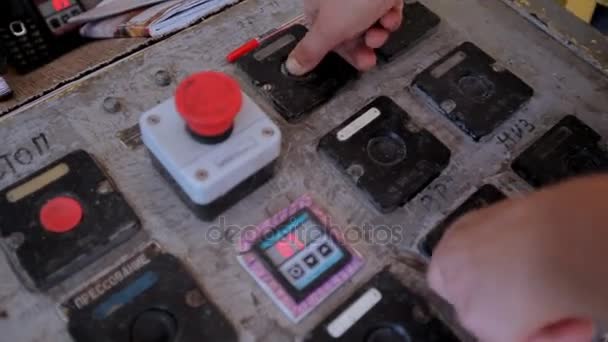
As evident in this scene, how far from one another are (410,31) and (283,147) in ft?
0.73

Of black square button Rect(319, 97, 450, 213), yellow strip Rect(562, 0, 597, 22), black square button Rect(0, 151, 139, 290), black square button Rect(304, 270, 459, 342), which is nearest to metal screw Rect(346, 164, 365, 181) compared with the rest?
black square button Rect(319, 97, 450, 213)

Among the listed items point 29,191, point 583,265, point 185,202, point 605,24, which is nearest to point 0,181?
point 29,191

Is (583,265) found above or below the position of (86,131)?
below

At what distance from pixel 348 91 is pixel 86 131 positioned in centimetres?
29

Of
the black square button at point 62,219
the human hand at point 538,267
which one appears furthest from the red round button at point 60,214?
the human hand at point 538,267

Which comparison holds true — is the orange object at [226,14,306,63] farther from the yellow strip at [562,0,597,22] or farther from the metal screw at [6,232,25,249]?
the yellow strip at [562,0,597,22]

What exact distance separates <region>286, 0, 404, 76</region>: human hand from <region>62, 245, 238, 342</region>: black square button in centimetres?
27

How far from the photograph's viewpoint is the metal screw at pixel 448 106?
71cm

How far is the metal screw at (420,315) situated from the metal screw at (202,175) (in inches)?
8.8

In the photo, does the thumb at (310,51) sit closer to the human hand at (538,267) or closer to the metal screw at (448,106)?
the metal screw at (448,106)

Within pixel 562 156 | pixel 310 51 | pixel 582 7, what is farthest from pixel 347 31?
pixel 582 7

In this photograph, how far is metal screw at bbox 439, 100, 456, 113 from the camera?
706 millimetres

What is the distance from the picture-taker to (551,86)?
2.45 feet

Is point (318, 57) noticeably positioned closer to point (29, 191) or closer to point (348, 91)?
point (348, 91)
